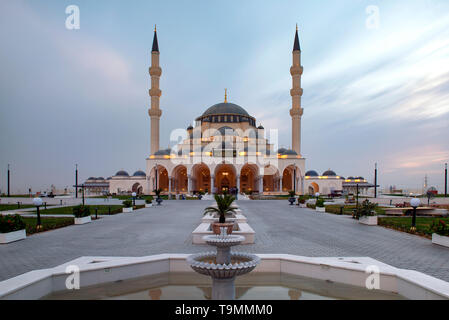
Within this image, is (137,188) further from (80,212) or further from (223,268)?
(223,268)

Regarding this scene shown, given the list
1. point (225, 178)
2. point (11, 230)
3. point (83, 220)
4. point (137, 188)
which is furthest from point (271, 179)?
point (11, 230)

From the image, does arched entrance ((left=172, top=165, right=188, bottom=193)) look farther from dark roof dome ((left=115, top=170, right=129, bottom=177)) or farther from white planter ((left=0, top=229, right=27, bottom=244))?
white planter ((left=0, top=229, right=27, bottom=244))

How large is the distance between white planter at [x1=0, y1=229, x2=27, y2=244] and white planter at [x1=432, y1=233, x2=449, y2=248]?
41.8ft

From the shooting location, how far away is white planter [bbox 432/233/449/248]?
24.7 feet

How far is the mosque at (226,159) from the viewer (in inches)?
1592

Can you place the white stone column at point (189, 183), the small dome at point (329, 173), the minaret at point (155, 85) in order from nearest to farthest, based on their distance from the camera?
the minaret at point (155, 85) < the white stone column at point (189, 183) < the small dome at point (329, 173)

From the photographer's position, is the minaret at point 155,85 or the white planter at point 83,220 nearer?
the white planter at point 83,220

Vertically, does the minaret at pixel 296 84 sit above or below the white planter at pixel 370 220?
above

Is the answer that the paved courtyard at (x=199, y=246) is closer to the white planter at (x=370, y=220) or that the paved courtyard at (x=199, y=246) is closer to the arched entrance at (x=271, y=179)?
the white planter at (x=370, y=220)

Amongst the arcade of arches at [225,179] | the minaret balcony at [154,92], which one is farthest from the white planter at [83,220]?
the arcade of arches at [225,179]

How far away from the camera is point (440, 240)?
25.3 ft

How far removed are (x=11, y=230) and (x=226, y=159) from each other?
32615mm

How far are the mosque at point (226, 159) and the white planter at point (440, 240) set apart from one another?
30983 millimetres

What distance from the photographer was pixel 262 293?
14.7 ft
